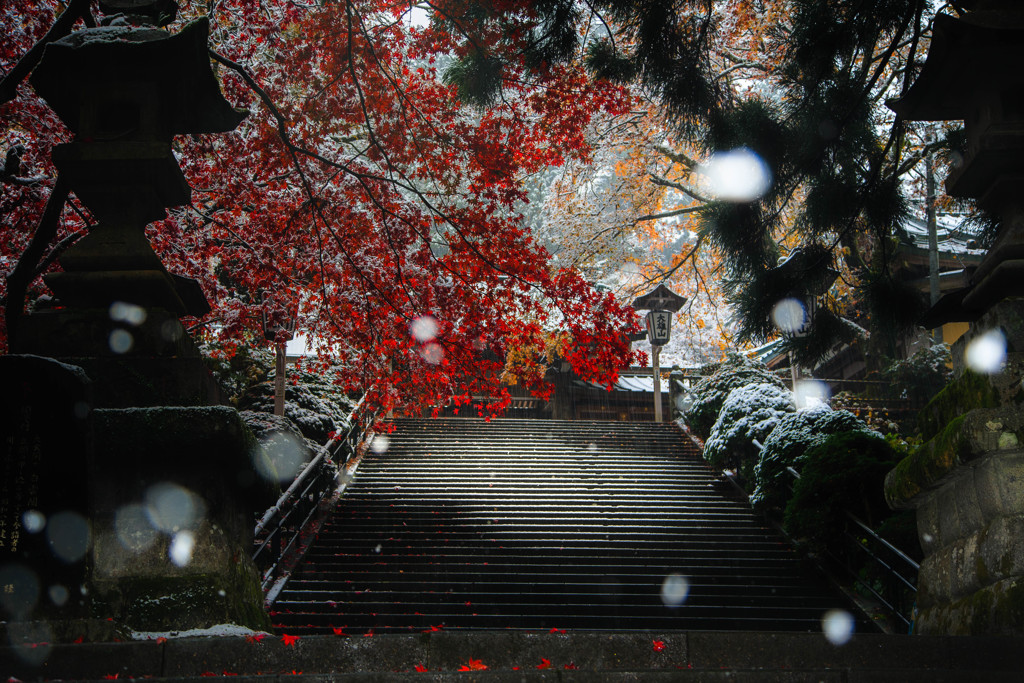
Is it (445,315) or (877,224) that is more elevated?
(877,224)

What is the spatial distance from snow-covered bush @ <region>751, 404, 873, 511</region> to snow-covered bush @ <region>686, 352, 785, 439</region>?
4821 millimetres

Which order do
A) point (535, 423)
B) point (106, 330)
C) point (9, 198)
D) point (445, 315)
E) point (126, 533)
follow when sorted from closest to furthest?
point (126, 533) → point (106, 330) → point (9, 198) → point (445, 315) → point (535, 423)

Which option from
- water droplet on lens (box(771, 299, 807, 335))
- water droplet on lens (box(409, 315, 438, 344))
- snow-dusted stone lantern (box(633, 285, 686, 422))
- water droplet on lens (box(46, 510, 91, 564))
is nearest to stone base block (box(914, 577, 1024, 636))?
water droplet on lens (box(771, 299, 807, 335))

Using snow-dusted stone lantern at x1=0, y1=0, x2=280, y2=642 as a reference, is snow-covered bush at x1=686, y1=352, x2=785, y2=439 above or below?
below

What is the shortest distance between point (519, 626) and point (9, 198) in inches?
312

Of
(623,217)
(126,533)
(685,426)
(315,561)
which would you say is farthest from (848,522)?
(623,217)

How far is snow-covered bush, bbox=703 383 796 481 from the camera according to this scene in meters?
13.1

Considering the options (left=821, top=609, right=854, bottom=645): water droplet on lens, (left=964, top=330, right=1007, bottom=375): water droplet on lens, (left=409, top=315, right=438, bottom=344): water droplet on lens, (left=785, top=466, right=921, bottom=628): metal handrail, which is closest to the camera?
(left=964, top=330, right=1007, bottom=375): water droplet on lens

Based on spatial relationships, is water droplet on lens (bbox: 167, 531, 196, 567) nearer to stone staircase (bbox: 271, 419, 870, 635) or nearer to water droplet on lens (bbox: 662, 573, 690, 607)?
stone staircase (bbox: 271, 419, 870, 635)

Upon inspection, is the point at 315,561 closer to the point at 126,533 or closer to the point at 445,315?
the point at 445,315

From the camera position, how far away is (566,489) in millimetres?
13062

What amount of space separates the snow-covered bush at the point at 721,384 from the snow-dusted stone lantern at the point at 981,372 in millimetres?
11970

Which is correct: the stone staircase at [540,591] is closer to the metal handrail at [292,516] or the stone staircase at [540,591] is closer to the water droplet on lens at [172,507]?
the metal handrail at [292,516]

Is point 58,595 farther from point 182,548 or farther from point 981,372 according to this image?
point 981,372
